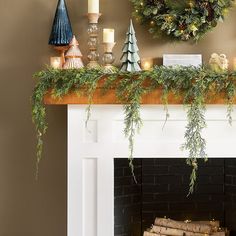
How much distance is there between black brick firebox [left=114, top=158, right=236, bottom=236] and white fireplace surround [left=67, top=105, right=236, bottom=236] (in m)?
0.26

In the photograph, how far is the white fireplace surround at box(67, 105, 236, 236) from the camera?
302 centimetres

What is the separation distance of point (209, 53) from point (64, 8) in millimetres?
873

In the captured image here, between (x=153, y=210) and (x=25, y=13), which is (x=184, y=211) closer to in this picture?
(x=153, y=210)

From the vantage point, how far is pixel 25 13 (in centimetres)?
341

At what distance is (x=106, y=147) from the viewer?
3031 mm

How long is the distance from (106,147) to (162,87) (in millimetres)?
440

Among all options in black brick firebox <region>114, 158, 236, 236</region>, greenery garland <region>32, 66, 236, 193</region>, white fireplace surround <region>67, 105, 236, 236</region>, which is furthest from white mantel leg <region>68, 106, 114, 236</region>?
black brick firebox <region>114, 158, 236, 236</region>

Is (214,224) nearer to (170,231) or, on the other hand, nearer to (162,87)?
(170,231)

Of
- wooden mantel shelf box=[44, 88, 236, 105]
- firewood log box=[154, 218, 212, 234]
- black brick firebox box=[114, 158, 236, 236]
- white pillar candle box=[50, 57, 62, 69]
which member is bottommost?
firewood log box=[154, 218, 212, 234]

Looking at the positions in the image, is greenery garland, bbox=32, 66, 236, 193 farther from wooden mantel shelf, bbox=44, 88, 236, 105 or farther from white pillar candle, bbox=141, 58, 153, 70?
white pillar candle, bbox=141, 58, 153, 70

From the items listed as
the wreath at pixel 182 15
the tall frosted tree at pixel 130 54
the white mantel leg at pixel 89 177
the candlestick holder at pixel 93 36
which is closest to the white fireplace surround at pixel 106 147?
the white mantel leg at pixel 89 177

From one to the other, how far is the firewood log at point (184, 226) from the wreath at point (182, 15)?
1.06 metres

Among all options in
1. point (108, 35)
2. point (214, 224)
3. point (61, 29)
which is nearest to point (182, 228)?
point (214, 224)

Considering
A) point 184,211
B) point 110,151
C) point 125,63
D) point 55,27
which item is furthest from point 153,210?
point 55,27
